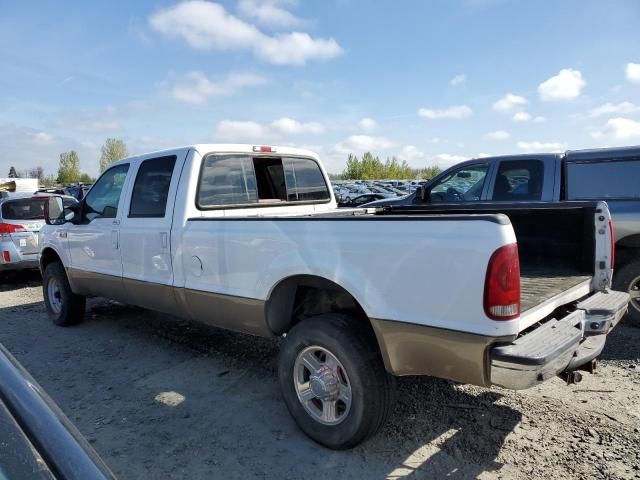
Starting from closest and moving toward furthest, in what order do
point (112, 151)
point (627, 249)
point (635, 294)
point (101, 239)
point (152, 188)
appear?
point (152, 188) < point (101, 239) < point (635, 294) < point (627, 249) < point (112, 151)

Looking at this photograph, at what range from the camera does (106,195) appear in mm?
5059

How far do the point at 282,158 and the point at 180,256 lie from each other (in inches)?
65.7

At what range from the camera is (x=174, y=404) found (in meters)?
3.68

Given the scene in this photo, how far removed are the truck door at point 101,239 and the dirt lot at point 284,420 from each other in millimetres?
743

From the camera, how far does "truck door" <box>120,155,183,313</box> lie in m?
4.08

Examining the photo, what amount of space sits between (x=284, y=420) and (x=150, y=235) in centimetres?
204

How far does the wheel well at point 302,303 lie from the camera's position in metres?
3.16

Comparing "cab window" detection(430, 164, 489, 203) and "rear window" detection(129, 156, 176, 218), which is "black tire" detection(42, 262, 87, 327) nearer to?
"rear window" detection(129, 156, 176, 218)

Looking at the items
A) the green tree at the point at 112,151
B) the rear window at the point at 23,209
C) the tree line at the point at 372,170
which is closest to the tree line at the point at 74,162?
the green tree at the point at 112,151

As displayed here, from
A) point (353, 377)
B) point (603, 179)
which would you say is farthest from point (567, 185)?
point (353, 377)

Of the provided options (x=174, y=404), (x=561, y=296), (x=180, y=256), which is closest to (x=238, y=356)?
(x=174, y=404)

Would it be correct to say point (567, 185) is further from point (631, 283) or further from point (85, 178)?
point (85, 178)

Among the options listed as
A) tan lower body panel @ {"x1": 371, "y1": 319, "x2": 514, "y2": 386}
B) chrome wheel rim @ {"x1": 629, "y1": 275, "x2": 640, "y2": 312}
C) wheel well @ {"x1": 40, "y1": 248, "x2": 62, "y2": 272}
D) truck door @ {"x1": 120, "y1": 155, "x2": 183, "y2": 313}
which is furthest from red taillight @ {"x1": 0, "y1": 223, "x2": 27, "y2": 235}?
chrome wheel rim @ {"x1": 629, "y1": 275, "x2": 640, "y2": 312}

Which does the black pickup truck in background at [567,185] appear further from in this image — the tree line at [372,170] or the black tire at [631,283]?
the tree line at [372,170]
